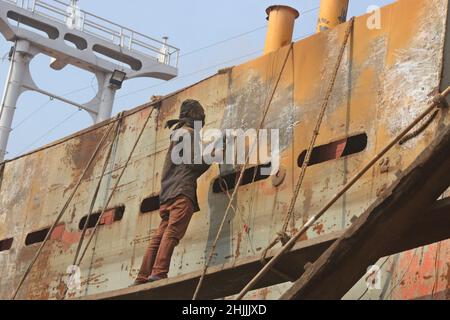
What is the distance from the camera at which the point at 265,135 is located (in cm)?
841

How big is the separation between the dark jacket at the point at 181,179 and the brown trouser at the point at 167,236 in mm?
53

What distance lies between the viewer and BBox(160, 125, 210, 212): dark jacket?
26.3 ft

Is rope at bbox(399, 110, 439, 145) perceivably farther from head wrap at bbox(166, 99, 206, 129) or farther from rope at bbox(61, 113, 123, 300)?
rope at bbox(61, 113, 123, 300)

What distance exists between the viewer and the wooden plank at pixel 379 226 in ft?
17.4

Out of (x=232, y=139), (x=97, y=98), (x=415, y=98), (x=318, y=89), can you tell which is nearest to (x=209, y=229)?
(x=232, y=139)

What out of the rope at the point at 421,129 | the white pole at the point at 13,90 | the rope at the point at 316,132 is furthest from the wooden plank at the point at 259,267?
the white pole at the point at 13,90

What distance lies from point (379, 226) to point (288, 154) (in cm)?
273

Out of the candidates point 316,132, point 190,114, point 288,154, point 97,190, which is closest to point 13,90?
A: point 97,190

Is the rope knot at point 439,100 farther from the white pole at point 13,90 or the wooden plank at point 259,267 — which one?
the white pole at point 13,90

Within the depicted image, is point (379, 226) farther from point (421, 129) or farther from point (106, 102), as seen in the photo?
point (106, 102)

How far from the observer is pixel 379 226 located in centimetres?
545

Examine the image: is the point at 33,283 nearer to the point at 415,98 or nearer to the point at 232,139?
the point at 232,139

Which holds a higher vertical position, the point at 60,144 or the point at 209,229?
the point at 60,144

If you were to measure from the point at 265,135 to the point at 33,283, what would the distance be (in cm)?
363
